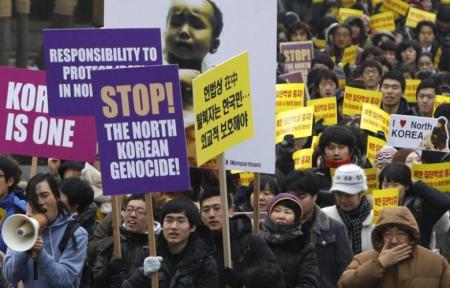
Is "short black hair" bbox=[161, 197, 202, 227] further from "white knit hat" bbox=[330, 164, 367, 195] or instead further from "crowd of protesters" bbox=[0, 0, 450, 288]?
"white knit hat" bbox=[330, 164, 367, 195]

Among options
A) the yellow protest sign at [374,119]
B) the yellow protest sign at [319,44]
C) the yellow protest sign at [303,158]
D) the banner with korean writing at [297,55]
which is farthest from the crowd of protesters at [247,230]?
the yellow protest sign at [319,44]

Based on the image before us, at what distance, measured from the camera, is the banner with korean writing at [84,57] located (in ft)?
38.5

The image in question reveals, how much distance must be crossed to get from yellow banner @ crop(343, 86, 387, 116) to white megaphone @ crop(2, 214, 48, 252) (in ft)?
22.0

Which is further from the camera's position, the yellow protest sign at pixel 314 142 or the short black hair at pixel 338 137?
the yellow protest sign at pixel 314 142

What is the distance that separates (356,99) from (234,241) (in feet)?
18.8

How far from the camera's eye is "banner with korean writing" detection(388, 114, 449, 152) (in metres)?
15.6

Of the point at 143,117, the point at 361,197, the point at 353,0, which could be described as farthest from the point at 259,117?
the point at 353,0

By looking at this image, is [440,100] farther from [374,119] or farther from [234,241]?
[234,241]

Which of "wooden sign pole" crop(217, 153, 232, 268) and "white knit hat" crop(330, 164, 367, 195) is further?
"white knit hat" crop(330, 164, 367, 195)

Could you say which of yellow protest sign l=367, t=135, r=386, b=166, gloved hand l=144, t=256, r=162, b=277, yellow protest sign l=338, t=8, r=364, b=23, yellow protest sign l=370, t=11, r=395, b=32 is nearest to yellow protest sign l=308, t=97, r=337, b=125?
yellow protest sign l=367, t=135, r=386, b=166

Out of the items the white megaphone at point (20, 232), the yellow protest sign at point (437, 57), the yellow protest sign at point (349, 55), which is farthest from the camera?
the yellow protest sign at point (437, 57)

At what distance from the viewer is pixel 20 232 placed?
11016mm

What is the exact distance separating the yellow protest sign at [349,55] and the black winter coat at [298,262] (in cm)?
1135

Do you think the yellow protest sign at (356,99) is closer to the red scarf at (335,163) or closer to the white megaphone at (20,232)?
the red scarf at (335,163)
